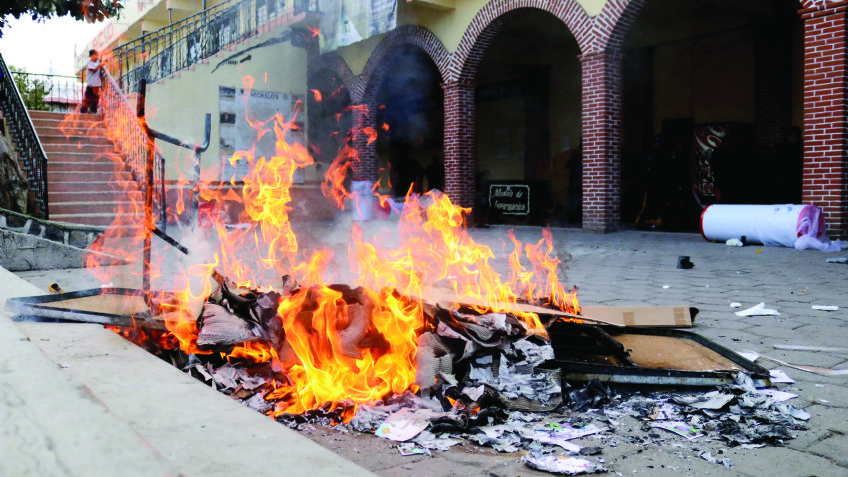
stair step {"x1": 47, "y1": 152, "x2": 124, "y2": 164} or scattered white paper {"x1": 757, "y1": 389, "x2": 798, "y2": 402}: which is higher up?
stair step {"x1": 47, "y1": 152, "x2": 124, "y2": 164}

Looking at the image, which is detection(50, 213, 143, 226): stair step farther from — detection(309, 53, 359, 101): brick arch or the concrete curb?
the concrete curb

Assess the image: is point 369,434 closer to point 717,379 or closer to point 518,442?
point 518,442

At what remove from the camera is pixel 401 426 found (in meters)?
2.78

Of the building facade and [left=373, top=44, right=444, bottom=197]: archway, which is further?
[left=373, top=44, right=444, bottom=197]: archway

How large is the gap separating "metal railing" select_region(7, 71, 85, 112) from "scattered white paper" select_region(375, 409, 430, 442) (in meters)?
21.3

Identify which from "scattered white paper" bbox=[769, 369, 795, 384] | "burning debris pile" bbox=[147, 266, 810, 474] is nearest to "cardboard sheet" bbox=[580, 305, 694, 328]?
"burning debris pile" bbox=[147, 266, 810, 474]

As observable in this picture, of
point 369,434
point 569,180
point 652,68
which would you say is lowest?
point 369,434

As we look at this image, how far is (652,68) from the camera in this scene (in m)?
17.2

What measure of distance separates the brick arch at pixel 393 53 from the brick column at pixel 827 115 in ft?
26.8

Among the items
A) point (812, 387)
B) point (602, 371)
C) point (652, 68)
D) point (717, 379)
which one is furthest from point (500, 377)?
point (652, 68)

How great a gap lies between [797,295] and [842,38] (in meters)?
5.45

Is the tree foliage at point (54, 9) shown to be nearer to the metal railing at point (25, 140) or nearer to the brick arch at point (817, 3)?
the metal railing at point (25, 140)

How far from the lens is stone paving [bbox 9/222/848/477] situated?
237cm

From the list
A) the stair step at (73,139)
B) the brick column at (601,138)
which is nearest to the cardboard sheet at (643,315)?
the brick column at (601,138)
